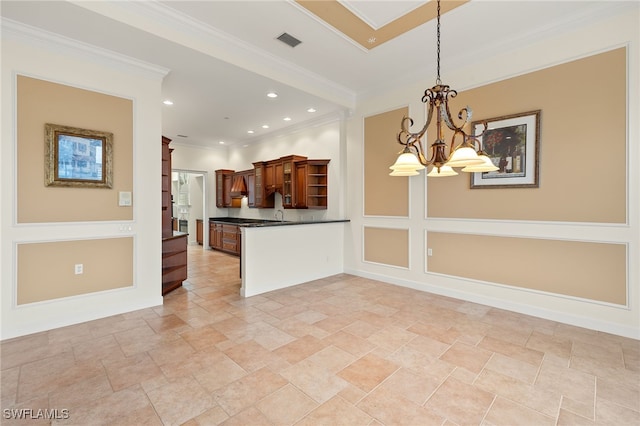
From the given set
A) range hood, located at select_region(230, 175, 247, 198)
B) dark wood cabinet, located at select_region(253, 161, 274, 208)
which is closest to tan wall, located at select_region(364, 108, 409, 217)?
dark wood cabinet, located at select_region(253, 161, 274, 208)

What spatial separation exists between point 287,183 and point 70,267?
4.54 m

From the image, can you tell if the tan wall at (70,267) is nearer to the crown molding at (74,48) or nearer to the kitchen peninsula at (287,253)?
the kitchen peninsula at (287,253)

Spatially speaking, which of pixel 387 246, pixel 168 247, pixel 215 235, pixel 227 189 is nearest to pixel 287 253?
pixel 387 246

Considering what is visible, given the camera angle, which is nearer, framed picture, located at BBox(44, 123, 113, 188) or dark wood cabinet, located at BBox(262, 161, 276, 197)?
framed picture, located at BBox(44, 123, 113, 188)

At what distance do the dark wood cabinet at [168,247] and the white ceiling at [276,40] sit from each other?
1.35m

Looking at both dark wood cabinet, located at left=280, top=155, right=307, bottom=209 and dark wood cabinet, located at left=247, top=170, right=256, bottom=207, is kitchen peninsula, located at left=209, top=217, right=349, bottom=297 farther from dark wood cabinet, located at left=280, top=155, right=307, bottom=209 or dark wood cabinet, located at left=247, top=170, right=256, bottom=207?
dark wood cabinet, located at left=247, top=170, right=256, bottom=207

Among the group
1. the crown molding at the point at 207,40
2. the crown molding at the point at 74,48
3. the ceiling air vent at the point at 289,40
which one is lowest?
the crown molding at the point at 74,48

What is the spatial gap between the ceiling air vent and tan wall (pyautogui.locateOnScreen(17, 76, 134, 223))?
2105 millimetres

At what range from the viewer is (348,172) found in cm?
573

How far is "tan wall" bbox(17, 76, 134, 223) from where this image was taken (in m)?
3.02

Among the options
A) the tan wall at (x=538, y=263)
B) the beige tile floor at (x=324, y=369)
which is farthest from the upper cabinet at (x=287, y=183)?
the beige tile floor at (x=324, y=369)

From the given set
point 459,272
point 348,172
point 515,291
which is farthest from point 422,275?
point 348,172

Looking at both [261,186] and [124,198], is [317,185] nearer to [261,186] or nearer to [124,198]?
[261,186]

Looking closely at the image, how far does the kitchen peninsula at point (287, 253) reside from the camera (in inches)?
171
